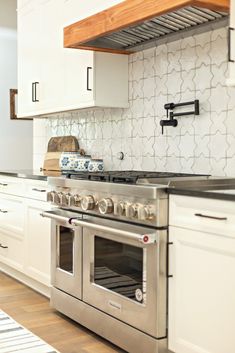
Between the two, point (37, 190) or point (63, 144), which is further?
point (63, 144)

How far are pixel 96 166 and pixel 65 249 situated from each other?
0.81 metres

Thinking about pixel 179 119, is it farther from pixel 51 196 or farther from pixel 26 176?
pixel 26 176

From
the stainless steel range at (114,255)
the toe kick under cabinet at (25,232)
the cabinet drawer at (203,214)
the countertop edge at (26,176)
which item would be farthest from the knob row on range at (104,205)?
the toe kick under cabinet at (25,232)

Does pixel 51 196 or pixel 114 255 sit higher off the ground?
pixel 51 196

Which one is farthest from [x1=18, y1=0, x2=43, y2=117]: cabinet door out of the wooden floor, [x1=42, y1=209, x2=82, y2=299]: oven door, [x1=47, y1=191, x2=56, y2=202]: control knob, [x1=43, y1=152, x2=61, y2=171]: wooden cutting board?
the wooden floor

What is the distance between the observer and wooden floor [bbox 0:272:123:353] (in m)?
2.80

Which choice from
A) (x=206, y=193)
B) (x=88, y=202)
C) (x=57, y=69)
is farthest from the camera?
(x=57, y=69)

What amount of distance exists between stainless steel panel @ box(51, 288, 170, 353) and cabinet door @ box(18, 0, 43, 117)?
1.84 m

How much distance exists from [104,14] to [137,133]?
0.92m

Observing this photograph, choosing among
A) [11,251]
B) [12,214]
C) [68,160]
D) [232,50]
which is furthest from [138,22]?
[11,251]

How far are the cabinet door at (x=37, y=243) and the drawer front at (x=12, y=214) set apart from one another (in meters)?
0.13

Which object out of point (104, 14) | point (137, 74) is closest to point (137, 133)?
point (137, 74)

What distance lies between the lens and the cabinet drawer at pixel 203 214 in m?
2.08

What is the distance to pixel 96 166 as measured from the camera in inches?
150
